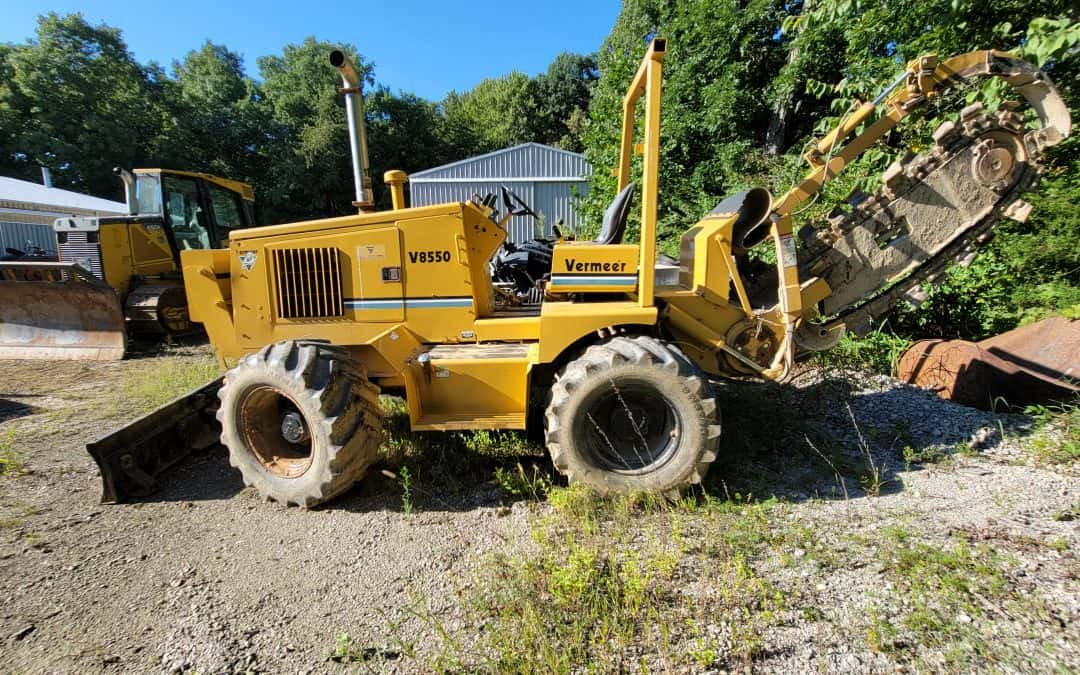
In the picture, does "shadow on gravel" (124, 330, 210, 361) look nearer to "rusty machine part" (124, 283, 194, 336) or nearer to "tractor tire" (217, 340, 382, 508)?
"rusty machine part" (124, 283, 194, 336)

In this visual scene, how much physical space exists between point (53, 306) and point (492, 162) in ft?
49.1

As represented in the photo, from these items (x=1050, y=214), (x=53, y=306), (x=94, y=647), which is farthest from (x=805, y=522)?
(x=53, y=306)

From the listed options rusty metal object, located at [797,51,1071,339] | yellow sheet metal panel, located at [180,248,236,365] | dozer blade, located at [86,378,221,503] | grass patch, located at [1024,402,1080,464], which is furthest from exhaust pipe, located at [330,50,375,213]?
grass patch, located at [1024,402,1080,464]

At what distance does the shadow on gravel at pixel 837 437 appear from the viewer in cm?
359

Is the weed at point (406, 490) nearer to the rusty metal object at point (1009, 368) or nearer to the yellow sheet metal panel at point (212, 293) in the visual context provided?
the yellow sheet metal panel at point (212, 293)

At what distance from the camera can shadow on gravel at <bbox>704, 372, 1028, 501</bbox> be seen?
3586 mm

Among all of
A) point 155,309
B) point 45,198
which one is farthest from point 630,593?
point 45,198

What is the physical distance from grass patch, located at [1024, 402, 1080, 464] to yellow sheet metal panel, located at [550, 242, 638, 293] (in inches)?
128

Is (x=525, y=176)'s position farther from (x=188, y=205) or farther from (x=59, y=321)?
(x=59, y=321)

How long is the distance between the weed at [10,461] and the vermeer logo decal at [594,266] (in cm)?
473

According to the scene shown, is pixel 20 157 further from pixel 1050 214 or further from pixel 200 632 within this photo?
pixel 1050 214

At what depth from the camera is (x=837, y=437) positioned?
4.32 meters

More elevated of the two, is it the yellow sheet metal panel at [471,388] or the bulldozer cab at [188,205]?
the bulldozer cab at [188,205]

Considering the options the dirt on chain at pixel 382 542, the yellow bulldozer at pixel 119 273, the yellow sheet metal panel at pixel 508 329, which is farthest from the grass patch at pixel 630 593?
the yellow bulldozer at pixel 119 273
